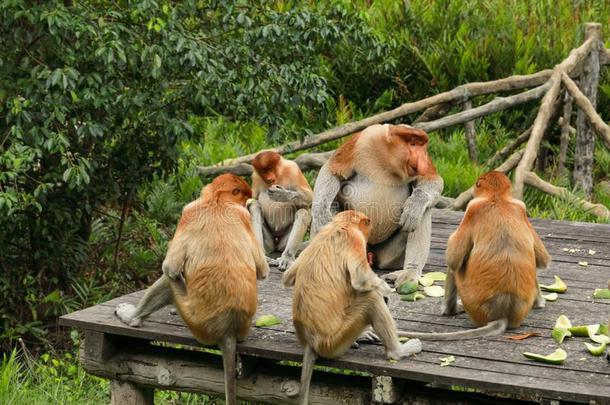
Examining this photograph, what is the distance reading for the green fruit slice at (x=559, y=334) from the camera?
13.9ft

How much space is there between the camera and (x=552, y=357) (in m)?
3.97

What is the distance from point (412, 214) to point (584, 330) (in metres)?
1.20

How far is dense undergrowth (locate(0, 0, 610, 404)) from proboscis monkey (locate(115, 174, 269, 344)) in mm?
1245

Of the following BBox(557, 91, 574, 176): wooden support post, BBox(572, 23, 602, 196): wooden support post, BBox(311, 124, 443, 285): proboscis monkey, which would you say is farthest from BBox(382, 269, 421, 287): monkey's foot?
BBox(557, 91, 574, 176): wooden support post

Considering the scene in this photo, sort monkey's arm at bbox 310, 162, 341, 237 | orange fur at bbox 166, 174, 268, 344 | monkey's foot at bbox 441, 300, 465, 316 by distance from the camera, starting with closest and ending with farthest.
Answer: orange fur at bbox 166, 174, 268, 344, monkey's foot at bbox 441, 300, 465, 316, monkey's arm at bbox 310, 162, 341, 237

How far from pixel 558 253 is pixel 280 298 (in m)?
1.77

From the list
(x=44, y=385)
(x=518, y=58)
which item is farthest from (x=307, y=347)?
(x=518, y=58)

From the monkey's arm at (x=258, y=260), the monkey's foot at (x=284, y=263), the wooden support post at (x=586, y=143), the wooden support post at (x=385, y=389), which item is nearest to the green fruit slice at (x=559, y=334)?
the wooden support post at (x=385, y=389)

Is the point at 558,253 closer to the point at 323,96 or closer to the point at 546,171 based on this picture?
the point at 323,96

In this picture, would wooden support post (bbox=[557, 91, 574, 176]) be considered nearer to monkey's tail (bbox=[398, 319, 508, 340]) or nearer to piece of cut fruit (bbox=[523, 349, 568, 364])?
monkey's tail (bbox=[398, 319, 508, 340])

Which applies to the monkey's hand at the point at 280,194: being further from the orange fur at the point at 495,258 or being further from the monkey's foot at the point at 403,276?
the orange fur at the point at 495,258

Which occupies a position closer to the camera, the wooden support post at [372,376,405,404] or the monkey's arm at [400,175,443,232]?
the wooden support post at [372,376,405,404]

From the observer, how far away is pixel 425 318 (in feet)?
15.1

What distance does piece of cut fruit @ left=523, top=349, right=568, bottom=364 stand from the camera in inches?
156
